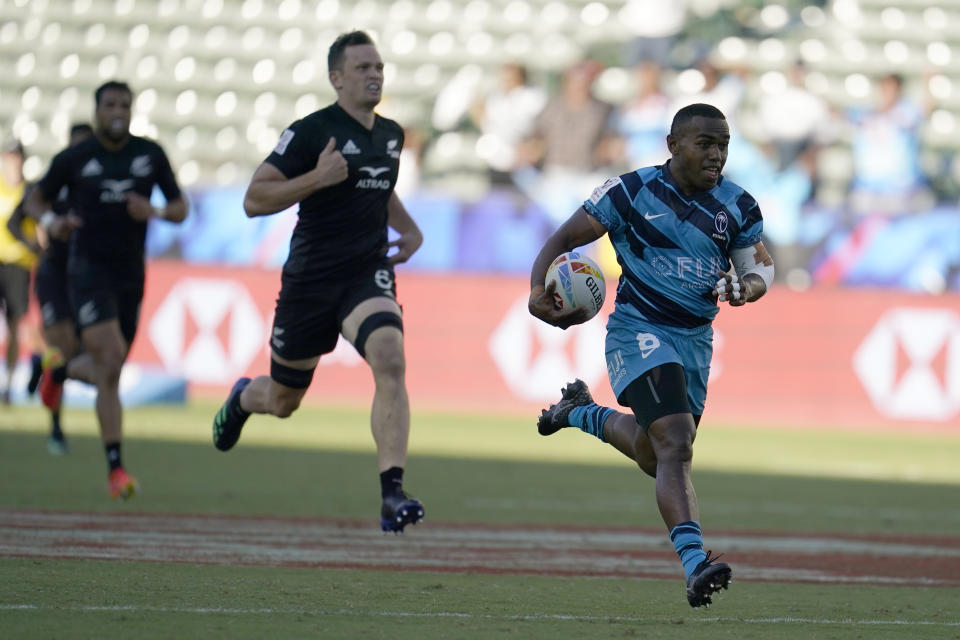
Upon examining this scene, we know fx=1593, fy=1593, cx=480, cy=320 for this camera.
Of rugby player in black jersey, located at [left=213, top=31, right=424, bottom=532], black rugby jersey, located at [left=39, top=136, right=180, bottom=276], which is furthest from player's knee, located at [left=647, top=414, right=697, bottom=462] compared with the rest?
black rugby jersey, located at [left=39, top=136, right=180, bottom=276]

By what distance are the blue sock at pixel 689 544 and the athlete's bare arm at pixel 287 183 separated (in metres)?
2.67

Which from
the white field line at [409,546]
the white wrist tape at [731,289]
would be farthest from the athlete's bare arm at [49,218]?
the white wrist tape at [731,289]

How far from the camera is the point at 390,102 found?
2552 centimetres

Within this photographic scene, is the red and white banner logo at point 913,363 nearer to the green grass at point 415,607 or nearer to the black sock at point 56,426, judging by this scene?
the black sock at point 56,426

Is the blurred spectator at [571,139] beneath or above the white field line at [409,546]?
above

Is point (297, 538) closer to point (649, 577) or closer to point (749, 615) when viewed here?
point (649, 577)

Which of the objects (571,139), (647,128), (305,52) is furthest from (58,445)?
(305,52)

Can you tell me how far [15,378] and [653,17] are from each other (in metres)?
11.4

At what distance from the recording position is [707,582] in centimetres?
596

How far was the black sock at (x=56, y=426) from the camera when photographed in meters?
13.2

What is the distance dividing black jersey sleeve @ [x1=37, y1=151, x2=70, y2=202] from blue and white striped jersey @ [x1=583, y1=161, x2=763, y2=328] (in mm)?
5093

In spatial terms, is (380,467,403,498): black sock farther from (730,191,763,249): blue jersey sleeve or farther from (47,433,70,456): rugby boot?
(47,433,70,456): rugby boot

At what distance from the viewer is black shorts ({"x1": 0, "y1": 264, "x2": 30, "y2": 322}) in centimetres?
1723

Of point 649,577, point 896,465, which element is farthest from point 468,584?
point 896,465
